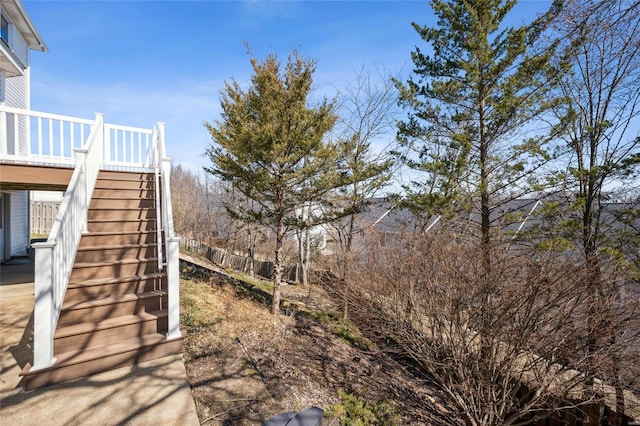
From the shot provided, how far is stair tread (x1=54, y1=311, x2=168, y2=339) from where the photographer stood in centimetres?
319

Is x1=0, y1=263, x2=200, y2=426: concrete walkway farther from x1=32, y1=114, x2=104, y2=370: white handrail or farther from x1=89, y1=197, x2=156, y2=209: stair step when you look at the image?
x1=89, y1=197, x2=156, y2=209: stair step

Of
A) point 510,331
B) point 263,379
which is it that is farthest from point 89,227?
point 510,331

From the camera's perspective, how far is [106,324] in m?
3.41

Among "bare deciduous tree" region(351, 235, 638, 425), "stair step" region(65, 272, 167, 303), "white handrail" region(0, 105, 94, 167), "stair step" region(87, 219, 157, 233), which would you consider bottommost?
"bare deciduous tree" region(351, 235, 638, 425)

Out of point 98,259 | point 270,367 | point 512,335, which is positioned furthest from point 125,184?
point 512,335

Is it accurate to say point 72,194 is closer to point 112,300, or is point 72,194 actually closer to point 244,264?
point 112,300

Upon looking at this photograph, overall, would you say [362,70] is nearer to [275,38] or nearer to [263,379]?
[275,38]

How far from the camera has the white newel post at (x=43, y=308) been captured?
2812 mm

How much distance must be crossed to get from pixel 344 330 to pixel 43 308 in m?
6.39

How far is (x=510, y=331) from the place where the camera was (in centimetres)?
415

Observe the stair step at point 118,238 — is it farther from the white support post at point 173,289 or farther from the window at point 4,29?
the window at point 4,29

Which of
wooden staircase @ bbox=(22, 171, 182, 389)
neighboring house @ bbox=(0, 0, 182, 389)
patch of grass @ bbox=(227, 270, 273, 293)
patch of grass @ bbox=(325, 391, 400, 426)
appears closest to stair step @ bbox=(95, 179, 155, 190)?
neighboring house @ bbox=(0, 0, 182, 389)

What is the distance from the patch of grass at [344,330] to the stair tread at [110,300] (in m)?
4.69

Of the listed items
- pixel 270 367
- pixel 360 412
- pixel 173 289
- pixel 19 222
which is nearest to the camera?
pixel 173 289
